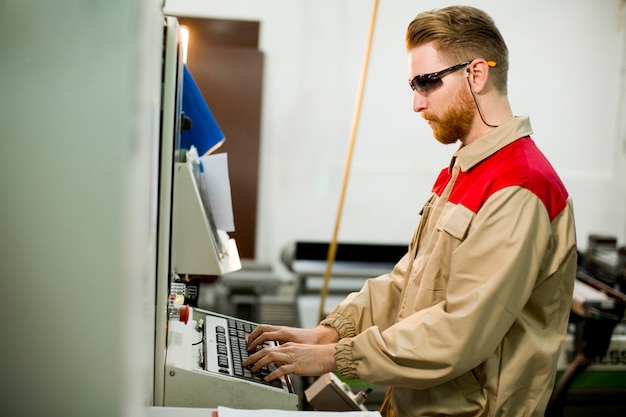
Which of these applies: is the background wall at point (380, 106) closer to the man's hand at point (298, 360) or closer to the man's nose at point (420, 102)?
the man's nose at point (420, 102)

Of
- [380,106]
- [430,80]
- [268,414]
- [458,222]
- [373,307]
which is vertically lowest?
[268,414]

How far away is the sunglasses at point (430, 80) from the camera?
137 centimetres

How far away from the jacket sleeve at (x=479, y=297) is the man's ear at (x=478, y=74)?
27 cm

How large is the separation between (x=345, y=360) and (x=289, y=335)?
0.73 feet

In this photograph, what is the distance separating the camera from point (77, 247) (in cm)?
69

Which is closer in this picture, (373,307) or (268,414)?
(268,414)

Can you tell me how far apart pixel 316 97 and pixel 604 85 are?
1.86m

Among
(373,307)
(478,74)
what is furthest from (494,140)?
(373,307)

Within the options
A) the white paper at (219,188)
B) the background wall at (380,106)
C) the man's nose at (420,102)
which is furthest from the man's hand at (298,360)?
the background wall at (380,106)

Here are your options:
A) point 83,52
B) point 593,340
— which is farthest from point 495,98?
point 593,340

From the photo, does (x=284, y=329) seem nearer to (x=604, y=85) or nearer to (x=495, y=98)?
(x=495, y=98)

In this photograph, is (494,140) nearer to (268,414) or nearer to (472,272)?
(472,272)

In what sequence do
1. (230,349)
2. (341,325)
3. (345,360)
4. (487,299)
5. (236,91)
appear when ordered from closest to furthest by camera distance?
1. (487,299)
2. (345,360)
3. (230,349)
4. (341,325)
5. (236,91)

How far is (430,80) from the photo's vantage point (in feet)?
4.59
